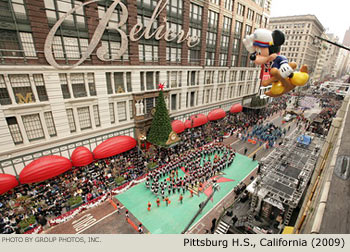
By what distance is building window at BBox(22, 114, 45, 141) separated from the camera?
17391 mm

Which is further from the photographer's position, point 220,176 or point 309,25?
point 309,25

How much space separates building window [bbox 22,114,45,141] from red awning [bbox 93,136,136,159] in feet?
19.5

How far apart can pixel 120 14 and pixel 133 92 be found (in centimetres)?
961

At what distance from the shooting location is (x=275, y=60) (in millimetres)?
10641

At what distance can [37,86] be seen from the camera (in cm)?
1731

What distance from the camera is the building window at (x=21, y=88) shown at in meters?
16.0

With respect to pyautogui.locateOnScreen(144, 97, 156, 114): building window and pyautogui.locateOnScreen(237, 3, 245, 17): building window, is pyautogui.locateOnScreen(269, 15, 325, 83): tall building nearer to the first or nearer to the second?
pyautogui.locateOnScreen(237, 3, 245, 17): building window

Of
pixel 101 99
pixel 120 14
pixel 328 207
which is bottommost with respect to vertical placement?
pixel 101 99

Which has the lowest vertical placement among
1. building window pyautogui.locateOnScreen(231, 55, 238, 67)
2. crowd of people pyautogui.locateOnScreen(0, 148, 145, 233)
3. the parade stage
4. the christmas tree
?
the parade stage

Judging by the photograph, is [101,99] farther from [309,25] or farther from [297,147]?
[309,25]

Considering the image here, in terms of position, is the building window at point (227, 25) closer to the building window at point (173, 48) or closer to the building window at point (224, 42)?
the building window at point (224, 42)

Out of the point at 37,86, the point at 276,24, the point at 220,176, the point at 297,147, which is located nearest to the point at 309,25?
the point at 276,24

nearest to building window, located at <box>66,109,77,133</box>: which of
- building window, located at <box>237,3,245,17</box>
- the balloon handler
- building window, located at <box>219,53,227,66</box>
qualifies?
the balloon handler

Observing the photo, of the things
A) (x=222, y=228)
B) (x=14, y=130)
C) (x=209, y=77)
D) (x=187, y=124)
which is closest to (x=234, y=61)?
(x=209, y=77)
